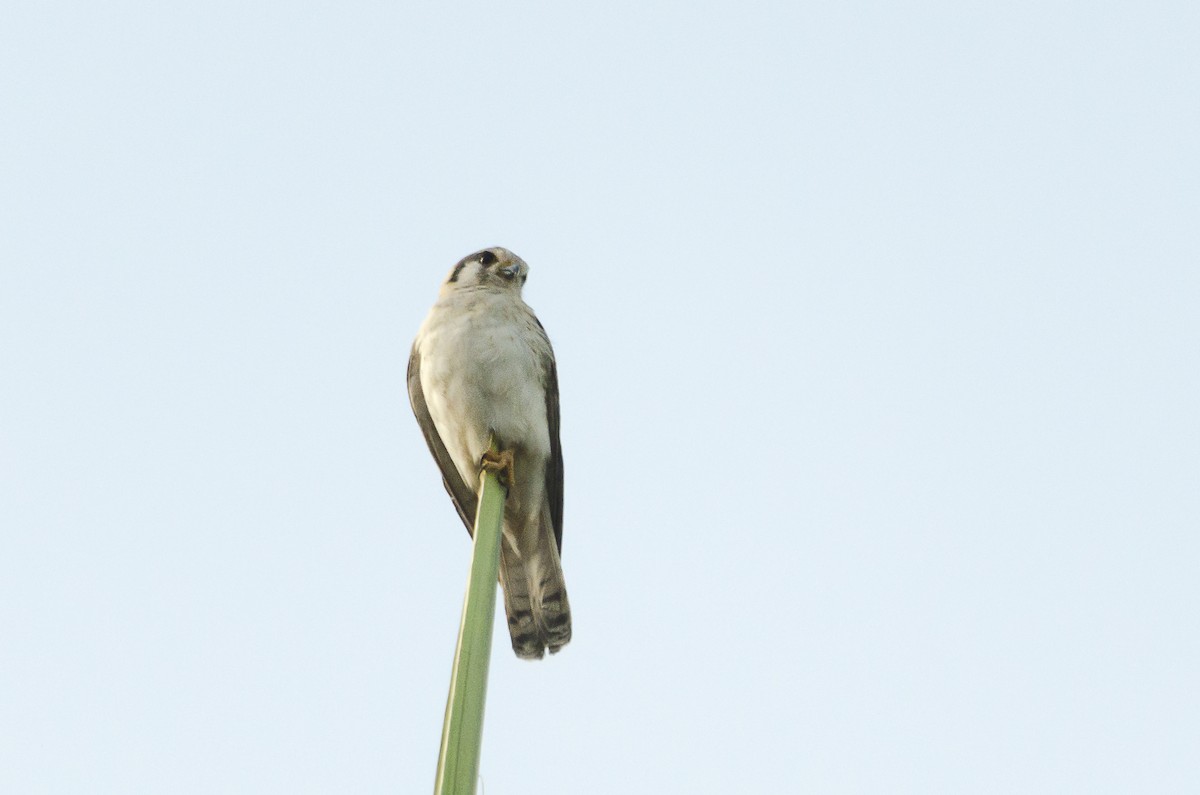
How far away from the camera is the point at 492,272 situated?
5.89m

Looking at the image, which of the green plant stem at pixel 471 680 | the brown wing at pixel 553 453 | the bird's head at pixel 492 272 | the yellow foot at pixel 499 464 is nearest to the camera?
the green plant stem at pixel 471 680

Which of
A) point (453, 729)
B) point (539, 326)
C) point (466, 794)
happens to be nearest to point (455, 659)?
point (453, 729)

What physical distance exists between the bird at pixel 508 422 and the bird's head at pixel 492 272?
0.03 m

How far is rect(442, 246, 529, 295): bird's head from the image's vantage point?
5.84m

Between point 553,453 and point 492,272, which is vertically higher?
point 492,272

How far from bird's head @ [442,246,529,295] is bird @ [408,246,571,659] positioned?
26 mm

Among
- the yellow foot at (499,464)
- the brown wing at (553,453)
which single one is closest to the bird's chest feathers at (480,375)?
the brown wing at (553,453)

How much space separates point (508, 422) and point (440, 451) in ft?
1.91

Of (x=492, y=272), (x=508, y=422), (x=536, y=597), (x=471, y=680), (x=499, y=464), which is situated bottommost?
(x=471, y=680)

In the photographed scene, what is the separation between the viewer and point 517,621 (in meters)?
5.07

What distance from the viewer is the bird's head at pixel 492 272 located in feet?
19.1

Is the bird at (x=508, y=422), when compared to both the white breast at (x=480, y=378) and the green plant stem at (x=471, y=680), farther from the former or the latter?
the green plant stem at (x=471, y=680)

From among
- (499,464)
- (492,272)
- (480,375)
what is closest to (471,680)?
(499,464)

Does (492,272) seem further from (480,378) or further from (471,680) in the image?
(471,680)
